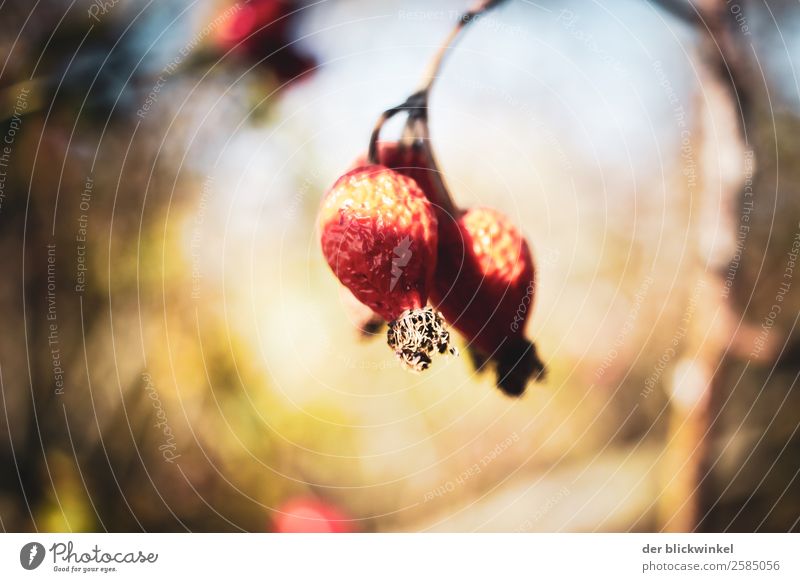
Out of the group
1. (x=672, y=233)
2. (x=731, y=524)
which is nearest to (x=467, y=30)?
(x=672, y=233)

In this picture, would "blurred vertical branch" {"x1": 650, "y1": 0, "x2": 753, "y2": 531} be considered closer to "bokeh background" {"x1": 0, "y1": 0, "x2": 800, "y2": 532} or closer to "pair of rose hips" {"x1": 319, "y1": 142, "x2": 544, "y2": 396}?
"bokeh background" {"x1": 0, "y1": 0, "x2": 800, "y2": 532}

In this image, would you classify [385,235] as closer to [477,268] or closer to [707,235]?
[477,268]

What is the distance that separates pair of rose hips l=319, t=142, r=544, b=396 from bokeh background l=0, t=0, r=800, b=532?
0.06m

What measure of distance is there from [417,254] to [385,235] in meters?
0.02

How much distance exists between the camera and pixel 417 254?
1.33ft

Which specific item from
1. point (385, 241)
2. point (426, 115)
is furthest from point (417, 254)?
point (426, 115)

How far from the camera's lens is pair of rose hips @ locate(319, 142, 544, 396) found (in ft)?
1.33

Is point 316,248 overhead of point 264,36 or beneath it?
beneath

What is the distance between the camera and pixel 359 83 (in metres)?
0.51

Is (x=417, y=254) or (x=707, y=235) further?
(x=707, y=235)

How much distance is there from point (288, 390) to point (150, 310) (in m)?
0.13

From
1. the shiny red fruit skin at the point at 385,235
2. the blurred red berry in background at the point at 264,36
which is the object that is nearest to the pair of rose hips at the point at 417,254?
the shiny red fruit skin at the point at 385,235
